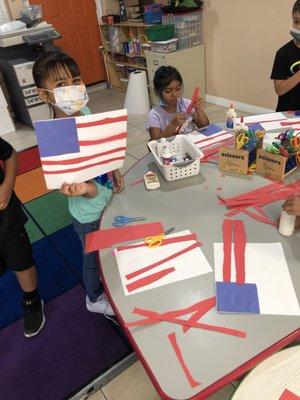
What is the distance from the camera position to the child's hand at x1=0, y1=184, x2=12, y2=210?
134 centimetres

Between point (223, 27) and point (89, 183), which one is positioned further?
point (223, 27)

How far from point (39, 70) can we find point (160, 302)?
104 cm

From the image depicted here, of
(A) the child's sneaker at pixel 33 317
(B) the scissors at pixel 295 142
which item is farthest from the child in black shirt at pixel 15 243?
(B) the scissors at pixel 295 142

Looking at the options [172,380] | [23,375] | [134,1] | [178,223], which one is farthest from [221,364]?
[134,1]

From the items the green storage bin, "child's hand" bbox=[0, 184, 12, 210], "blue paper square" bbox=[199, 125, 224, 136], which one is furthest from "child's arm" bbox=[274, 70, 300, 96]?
the green storage bin

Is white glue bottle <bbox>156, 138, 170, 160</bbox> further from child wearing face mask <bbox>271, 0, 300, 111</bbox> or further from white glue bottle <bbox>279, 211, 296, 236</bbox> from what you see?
child wearing face mask <bbox>271, 0, 300, 111</bbox>

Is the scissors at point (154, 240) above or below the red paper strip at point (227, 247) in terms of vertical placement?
above

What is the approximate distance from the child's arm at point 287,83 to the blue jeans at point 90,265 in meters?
1.49

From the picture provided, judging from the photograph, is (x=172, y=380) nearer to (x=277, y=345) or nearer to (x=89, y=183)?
(x=277, y=345)

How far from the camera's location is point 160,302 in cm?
86

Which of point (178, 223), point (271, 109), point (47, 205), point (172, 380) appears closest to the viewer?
point (172, 380)

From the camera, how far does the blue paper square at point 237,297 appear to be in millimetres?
821

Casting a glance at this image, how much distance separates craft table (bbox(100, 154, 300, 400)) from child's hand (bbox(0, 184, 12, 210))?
0.45 meters

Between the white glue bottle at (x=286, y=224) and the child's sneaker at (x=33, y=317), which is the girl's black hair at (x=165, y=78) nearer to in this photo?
the white glue bottle at (x=286, y=224)
